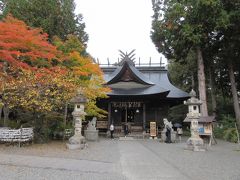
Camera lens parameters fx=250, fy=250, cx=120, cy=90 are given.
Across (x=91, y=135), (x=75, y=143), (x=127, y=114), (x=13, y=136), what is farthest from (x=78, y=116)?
(x=127, y=114)

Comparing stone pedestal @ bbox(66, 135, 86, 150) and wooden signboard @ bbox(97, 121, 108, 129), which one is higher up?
A: wooden signboard @ bbox(97, 121, 108, 129)

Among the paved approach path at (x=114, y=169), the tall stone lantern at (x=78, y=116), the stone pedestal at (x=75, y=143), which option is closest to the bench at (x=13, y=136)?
the stone pedestal at (x=75, y=143)

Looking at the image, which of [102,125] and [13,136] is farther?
[102,125]

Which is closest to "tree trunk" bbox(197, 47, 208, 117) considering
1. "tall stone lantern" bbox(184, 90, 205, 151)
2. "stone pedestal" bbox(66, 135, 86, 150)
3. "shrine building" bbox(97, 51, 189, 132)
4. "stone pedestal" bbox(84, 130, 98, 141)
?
"shrine building" bbox(97, 51, 189, 132)

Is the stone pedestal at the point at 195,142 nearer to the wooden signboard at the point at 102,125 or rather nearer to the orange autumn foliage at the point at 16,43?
the orange autumn foliage at the point at 16,43

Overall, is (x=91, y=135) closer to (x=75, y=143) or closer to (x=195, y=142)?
(x=75, y=143)

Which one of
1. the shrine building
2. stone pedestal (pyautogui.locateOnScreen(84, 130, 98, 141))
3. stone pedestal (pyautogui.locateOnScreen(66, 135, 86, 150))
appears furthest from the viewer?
the shrine building

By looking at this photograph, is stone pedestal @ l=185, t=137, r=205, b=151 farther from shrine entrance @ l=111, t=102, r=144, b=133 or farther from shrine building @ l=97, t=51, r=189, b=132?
shrine entrance @ l=111, t=102, r=144, b=133

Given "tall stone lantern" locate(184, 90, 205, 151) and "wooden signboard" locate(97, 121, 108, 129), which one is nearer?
"tall stone lantern" locate(184, 90, 205, 151)

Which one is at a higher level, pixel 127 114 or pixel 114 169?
pixel 127 114

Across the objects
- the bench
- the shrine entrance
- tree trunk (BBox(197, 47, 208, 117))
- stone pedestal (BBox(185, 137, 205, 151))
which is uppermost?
tree trunk (BBox(197, 47, 208, 117))

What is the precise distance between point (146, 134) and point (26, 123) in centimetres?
998

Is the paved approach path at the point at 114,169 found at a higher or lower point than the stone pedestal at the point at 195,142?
lower

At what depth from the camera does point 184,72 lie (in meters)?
30.4
